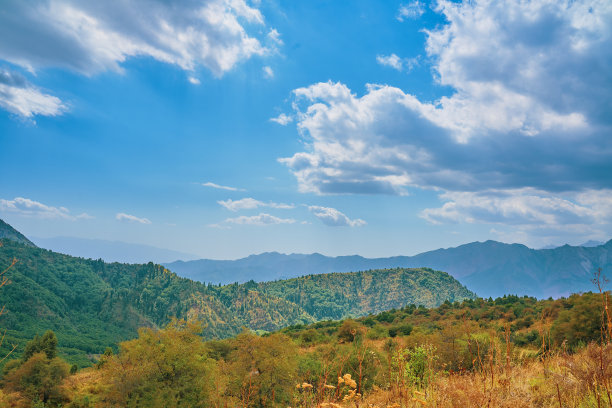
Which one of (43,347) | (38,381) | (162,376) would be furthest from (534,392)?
(43,347)

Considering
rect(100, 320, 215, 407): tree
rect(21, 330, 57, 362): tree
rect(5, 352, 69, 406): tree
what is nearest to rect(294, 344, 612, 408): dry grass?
rect(100, 320, 215, 407): tree

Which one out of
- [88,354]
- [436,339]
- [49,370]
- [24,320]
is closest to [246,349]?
[436,339]

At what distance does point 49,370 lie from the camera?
46344 mm

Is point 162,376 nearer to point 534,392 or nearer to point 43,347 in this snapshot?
point 534,392

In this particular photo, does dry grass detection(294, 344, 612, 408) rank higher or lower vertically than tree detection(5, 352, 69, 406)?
higher

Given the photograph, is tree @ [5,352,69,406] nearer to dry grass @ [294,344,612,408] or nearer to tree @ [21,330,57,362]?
tree @ [21,330,57,362]

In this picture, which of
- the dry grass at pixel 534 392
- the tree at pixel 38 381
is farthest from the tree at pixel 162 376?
the dry grass at pixel 534 392

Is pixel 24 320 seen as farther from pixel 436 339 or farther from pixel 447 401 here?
pixel 447 401

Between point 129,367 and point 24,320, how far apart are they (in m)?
222

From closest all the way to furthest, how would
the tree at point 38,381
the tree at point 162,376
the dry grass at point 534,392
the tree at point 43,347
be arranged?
the dry grass at point 534,392 → the tree at point 162,376 → the tree at point 38,381 → the tree at point 43,347

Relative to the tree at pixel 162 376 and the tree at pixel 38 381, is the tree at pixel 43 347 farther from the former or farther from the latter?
the tree at pixel 162 376

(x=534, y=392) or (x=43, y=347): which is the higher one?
(x=534, y=392)

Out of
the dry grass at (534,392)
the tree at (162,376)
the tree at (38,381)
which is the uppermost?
the dry grass at (534,392)

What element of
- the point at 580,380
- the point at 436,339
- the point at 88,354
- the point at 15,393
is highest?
the point at 580,380
